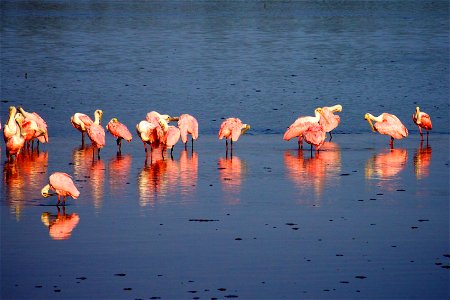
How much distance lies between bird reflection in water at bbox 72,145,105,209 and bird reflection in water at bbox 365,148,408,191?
3963mm

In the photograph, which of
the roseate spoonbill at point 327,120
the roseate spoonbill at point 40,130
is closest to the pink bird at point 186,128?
the roseate spoonbill at point 40,130

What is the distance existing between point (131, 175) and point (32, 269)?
5322 millimetres

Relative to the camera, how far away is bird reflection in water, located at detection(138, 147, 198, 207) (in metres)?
14.8

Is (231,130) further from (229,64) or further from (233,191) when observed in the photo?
(229,64)

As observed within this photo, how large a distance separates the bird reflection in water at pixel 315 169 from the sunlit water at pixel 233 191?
0.04 m

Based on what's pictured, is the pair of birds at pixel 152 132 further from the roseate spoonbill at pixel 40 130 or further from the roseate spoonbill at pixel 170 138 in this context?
the roseate spoonbill at pixel 40 130

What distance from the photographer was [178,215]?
1343 cm

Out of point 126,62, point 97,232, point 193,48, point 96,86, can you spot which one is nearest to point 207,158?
point 97,232

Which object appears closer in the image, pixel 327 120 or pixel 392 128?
pixel 392 128

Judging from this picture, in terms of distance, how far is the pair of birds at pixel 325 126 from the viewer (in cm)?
1830

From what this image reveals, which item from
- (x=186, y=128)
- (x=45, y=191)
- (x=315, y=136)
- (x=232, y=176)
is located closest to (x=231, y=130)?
(x=186, y=128)

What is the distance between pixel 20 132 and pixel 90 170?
1.50 metres

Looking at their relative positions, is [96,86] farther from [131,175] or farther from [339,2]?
[339,2]

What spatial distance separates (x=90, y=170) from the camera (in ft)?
55.2
